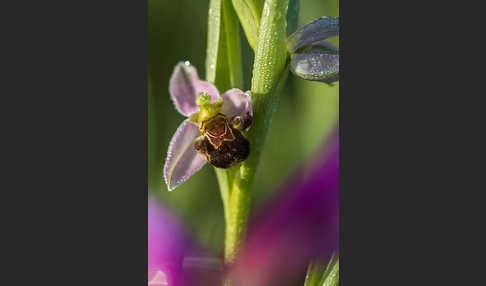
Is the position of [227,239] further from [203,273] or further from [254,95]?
[254,95]

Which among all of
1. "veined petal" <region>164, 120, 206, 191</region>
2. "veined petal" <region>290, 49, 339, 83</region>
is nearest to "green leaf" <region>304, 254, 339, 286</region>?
"veined petal" <region>164, 120, 206, 191</region>

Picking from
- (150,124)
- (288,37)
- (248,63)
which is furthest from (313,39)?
(150,124)

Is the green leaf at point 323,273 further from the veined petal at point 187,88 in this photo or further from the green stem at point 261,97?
the veined petal at point 187,88

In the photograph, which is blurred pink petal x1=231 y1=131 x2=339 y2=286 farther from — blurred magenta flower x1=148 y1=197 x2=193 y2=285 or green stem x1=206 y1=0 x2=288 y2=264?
blurred magenta flower x1=148 y1=197 x2=193 y2=285

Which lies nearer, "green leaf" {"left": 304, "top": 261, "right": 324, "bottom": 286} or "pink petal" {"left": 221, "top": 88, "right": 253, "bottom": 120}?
"pink petal" {"left": 221, "top": 88, "right": 253, "bottom": 120}

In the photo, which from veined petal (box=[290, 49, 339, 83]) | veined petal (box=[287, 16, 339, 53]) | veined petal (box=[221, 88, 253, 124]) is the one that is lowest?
veined petal (box=[221, 88, 253, 124])

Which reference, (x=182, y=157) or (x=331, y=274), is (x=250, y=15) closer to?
(x=182, y=157)

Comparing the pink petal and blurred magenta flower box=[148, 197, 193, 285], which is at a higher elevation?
the pink petal

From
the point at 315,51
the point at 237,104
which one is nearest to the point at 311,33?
the point at 315,51
